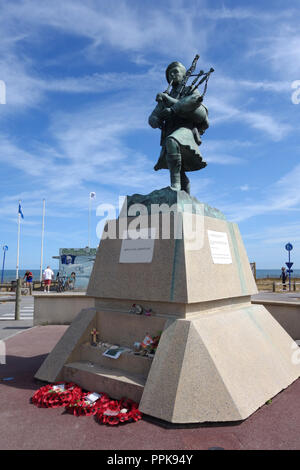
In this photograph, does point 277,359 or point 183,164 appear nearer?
point 277,359

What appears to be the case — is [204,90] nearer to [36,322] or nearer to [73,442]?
[73,442]

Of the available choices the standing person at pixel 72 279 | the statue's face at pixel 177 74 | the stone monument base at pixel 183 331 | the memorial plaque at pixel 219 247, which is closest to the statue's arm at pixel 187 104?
the statue's face at pixel 177 74

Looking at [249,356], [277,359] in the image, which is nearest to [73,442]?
[249,356]

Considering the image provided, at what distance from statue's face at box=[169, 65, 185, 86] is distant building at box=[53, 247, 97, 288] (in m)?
15.9

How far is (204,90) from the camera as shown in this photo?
219 inches

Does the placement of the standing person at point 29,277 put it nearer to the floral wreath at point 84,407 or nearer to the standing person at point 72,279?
the standing person at point 72,279

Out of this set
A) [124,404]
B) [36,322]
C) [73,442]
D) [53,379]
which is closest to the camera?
[73,442]

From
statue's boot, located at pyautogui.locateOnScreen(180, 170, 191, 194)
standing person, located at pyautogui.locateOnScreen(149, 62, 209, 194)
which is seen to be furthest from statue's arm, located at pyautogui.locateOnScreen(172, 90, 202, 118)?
statue's boot, located at pyautogui.locateOnScreen(180, 170, 191, 194)

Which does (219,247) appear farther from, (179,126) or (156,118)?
(156,118)

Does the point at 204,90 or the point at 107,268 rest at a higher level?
the point at 204,90

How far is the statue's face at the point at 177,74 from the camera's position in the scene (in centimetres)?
587

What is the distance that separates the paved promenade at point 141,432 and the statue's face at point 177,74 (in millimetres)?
5261

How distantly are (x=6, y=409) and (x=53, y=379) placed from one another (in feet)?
2.68
